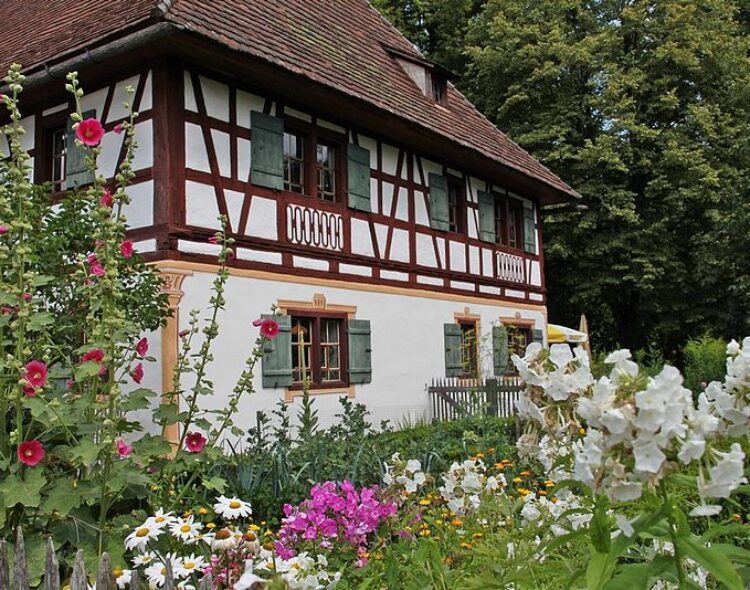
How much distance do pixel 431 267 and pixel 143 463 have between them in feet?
36.4

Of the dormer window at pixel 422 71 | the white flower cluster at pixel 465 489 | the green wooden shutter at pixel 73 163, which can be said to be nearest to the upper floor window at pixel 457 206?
the dormer window at pixel 422 71

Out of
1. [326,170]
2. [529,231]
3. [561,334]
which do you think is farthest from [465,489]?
[561,334]

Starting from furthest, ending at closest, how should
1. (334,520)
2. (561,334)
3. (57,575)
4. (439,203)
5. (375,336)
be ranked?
(561,334), (439,203), (375,336), (334,520), (57,575)

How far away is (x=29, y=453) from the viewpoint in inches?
117

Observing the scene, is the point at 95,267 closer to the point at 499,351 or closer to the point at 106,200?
the point at 106,200

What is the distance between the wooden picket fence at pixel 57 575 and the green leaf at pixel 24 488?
1.35 ft

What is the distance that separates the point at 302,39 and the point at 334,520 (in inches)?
403

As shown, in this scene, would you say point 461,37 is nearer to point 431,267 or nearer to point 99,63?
point 431,267

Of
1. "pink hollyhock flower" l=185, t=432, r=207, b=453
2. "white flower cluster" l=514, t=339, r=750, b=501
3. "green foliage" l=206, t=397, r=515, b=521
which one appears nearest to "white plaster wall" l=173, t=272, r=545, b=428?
"green foliage" l=206, t=397, r=515, b=521

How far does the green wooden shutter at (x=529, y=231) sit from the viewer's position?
17.6 metres

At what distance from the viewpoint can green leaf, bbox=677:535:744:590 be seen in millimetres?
1409

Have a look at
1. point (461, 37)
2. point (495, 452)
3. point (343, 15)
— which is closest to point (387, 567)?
point (495, 452)

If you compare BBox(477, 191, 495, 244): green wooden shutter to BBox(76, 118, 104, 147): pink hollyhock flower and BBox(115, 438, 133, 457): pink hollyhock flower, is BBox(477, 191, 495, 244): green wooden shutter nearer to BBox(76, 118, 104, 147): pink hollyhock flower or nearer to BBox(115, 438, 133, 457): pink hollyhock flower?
BBox(76, 118, 104, 147): pink hollyhock flower

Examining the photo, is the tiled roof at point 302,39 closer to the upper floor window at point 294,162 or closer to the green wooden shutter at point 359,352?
the upper floor window at point 294,162
